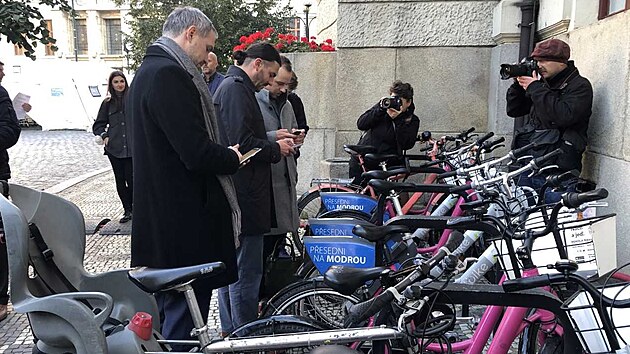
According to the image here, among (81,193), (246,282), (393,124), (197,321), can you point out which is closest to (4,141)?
(246,282)

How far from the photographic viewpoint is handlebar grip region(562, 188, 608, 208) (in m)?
2.15

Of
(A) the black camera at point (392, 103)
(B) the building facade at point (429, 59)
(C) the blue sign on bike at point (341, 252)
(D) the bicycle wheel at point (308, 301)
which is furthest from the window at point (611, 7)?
(D) the bicycle wheel at point (308, 301)

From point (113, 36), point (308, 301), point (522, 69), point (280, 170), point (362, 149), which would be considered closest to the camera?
point (308, 301)

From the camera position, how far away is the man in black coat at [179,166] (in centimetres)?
236

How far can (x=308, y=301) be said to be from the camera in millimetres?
2998

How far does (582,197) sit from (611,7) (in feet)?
10.2

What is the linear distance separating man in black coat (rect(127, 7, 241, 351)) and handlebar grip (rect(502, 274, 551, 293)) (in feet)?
4.37

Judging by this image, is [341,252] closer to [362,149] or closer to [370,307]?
[370,307]

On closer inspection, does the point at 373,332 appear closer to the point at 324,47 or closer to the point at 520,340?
the point at 520,340

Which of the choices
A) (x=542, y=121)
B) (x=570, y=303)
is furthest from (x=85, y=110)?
(x=570, y=303)

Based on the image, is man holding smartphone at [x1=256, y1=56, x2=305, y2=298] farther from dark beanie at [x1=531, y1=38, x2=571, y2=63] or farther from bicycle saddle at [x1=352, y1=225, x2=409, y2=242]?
dark beanie at [x1=531, y1=38, x2=571, y2=63]

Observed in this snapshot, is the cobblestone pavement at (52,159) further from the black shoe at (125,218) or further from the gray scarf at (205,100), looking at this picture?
the gray scarf at (205,100)

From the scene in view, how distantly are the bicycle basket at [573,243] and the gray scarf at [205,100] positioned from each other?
125 centimetres

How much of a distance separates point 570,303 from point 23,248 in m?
1.93
